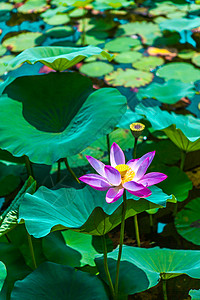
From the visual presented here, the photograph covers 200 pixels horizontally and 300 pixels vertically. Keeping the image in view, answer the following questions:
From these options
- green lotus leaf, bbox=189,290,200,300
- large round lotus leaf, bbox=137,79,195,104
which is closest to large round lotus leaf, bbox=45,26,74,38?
large round lotus leaf, bbox=137,79,195,104

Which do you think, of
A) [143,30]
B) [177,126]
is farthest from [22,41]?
[177,126]

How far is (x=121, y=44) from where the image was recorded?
3264 millimetres

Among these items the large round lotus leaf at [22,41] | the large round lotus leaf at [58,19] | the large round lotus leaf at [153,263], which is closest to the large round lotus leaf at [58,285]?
the large round lotus leaf at [153,263]

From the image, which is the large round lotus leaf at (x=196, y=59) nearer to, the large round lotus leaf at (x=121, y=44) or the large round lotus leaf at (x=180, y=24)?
the large round lotus leaf at (x=180, y=24)

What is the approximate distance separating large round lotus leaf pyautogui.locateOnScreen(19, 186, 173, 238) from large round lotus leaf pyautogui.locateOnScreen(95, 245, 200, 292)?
0.20 metres

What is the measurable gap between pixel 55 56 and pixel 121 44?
5.15 ft

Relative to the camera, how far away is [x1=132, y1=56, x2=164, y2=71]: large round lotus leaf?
2932 mm

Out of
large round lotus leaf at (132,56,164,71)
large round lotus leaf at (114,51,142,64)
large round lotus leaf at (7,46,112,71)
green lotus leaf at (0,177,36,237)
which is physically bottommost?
large round lotus leaf at (132,56,164,71)

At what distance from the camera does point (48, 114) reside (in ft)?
5.69

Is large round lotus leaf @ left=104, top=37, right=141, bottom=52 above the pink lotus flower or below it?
below

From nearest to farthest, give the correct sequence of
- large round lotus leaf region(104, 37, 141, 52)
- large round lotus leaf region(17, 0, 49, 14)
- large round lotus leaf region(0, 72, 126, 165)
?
large round lotus leaf region(0, 72, 126, 165), large round lotus leaf region(104, 37, 141, 52), large round lotus leaf region(17, 0, 49, 14)

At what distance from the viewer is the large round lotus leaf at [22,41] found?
3.26 m

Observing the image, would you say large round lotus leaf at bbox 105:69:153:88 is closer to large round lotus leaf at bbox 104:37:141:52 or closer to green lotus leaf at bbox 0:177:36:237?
large round lotus leaf at bbox 104:37:141:52

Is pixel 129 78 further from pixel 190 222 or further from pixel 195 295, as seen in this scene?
pixel 195 295
